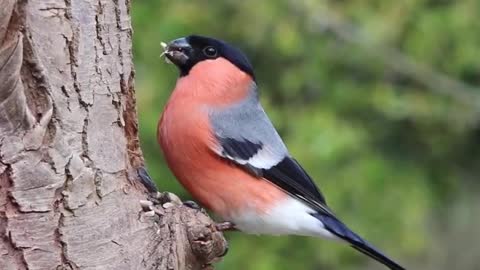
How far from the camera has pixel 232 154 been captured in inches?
108

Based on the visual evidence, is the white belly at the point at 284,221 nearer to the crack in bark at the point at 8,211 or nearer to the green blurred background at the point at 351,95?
the crack in bark at the point at 8,211

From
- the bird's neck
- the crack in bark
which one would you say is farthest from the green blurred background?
the crack in bark

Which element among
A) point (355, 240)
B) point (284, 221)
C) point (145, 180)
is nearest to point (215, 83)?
point (284, 221)

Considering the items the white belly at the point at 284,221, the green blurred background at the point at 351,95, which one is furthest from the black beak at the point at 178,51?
the green blurred background at the point at 351,95

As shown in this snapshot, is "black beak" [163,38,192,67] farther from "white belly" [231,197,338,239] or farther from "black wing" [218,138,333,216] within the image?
"white belly" [231,197,338,239]

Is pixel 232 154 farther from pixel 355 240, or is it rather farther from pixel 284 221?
pixel 355 240

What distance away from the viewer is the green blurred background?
446cm

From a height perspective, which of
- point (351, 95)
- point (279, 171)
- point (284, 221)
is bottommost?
point (284, 221)

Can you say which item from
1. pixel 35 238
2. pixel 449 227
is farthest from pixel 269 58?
pixel 35 238

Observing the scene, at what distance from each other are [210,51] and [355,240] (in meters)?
0.61

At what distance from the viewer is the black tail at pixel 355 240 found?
2.76m

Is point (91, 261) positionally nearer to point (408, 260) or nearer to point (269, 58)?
point (269, 58)

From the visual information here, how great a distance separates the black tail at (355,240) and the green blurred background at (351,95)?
1421 millimetres

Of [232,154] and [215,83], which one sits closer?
[232,154]
